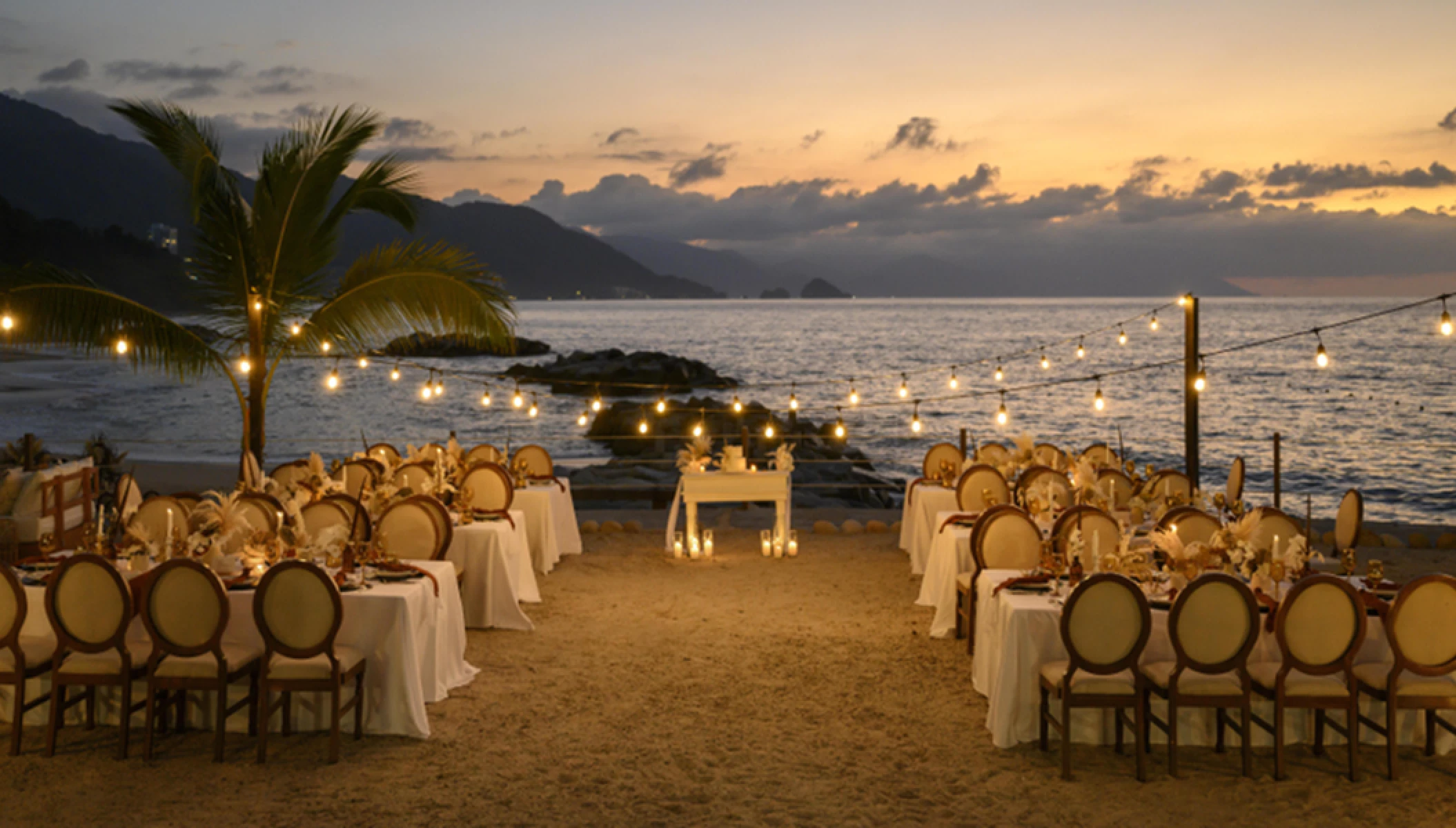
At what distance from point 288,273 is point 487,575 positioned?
14.6ft

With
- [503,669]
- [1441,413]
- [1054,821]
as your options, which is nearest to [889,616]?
Result: [503,669]

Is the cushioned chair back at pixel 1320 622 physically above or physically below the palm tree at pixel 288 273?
below

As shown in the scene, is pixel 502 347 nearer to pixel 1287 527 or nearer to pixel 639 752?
pixel 639 752

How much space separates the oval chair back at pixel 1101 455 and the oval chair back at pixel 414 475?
638cm

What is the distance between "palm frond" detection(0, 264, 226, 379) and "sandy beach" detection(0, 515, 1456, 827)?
4.89m

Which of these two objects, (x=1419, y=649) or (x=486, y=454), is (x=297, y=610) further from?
(x=486, y=454)

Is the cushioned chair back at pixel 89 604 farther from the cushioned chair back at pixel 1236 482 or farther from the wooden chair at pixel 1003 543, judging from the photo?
the cushioned chair back at pixel 1236 482

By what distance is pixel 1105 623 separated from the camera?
17.7ft

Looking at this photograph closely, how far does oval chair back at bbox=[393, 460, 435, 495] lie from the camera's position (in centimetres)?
954

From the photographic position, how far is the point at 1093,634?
541 cm

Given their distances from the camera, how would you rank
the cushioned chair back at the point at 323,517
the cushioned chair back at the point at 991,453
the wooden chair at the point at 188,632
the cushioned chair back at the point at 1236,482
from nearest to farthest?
the wooden chair at the point at 188,632 → the cushioned chair back at the point at 323,517 → the cushioned chair back at the point at 1236,482 → the cushioned chair back at the point at 991,453

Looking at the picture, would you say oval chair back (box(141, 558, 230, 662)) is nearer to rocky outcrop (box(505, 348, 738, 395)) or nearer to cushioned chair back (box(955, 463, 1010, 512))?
cushioned chair back (box(955, 463, 1010, 512))

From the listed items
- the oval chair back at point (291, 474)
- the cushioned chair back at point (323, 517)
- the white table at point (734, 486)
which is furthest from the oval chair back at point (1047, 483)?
the oval chair back at point (291, 474)

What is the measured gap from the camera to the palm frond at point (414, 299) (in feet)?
35.3
